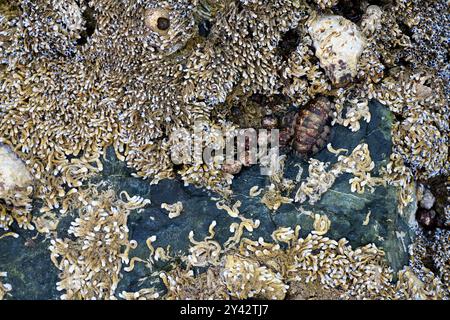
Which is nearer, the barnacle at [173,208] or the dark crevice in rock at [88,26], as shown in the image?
the barnacle at [173,208]

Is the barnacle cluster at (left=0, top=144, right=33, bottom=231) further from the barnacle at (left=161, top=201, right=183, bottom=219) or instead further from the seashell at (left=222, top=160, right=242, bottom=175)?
the seashell at (left=222, top=160, right=242, bottom=175)

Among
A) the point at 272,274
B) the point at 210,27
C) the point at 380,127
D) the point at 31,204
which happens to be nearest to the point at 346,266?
the point at 272,274

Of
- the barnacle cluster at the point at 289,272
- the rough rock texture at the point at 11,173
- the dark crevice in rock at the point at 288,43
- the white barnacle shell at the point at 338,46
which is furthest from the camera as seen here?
the dark crevice in rock at the point at 288,43

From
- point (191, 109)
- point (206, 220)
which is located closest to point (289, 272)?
point (206, 220)

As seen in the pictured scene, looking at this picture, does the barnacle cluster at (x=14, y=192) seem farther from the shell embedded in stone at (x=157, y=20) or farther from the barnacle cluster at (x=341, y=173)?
the barnacle cluster at (x=341, y=173)

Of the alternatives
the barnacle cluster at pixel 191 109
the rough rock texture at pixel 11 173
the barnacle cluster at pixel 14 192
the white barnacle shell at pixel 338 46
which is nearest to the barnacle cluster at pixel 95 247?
the barnacle cluster at pixel 191 109

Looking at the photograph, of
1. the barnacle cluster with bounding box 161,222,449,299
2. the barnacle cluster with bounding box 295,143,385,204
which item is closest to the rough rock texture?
the barnacle cluster with bounding box 161,222,449,299
